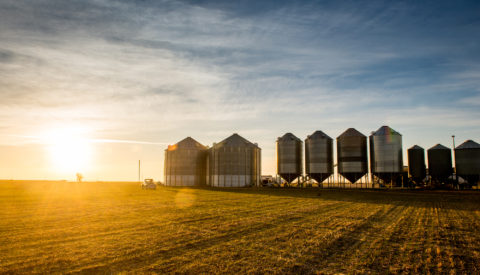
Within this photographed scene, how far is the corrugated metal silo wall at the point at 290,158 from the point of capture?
7506 centimetres

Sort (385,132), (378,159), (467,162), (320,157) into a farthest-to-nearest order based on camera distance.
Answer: (320,157) < (385,132) < (378,159) < (467,162)

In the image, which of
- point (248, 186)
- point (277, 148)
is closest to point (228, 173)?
point (248, 186)

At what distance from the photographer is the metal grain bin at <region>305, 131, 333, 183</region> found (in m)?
70.8

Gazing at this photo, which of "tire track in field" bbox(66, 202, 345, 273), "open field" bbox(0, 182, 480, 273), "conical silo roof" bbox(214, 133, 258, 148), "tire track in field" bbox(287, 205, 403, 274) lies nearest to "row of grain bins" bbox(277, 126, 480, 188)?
"conical silo roof" bbox(214, 133, 258, 148)

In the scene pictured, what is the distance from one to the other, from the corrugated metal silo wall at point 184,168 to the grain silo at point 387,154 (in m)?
43.3

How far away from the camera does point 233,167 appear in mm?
79000

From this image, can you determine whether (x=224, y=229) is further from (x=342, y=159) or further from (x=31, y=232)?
(x=342, y=159)

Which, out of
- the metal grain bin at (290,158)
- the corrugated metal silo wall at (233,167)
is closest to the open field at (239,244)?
the metal grain bin at (290,158)

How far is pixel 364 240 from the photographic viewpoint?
1481 cm

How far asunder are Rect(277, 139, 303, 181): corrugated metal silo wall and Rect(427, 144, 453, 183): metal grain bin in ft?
89.2

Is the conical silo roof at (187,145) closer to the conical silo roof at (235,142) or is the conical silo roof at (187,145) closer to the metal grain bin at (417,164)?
the conical silo roof at (235,142)

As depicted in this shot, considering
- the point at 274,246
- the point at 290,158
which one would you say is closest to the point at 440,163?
the point at 290,158

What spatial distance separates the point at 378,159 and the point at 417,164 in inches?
449

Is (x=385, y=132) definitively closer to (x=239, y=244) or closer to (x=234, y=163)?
(x=234, y=163)
